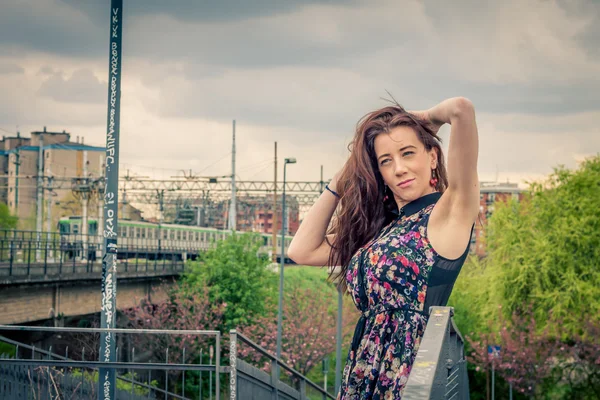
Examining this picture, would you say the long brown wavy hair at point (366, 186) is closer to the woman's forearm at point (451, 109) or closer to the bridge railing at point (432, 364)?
the woman's forearm at point (451, 109)

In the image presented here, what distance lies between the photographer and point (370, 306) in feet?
11.3

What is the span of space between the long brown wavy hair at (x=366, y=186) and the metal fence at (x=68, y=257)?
18473 mm

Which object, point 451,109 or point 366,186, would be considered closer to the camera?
Answer: point 451,109

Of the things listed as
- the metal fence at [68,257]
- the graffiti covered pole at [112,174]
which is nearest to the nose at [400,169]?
the graffiti covered pole at [112,174]

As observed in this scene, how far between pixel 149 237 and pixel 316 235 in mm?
44940

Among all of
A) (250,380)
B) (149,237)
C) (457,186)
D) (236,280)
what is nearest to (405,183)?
(457,186)

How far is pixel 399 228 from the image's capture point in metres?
3.55

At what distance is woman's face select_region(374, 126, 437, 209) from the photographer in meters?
3.54

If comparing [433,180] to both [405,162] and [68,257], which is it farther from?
[68,257]

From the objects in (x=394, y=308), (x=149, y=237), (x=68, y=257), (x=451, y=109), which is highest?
(x=451, y=109)

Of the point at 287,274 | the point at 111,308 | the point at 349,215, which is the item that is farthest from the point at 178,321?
the point at 349,215

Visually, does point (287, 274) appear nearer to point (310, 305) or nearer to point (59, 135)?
point (310, 305)

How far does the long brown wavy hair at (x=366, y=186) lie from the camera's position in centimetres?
361

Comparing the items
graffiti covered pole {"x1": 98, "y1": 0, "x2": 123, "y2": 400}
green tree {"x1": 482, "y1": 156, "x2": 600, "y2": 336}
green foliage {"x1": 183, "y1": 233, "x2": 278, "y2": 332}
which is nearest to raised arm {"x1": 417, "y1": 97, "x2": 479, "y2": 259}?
graffiti covered pole {"x1": 98, "y1": 0, "x2": 123, "y2": 400}
